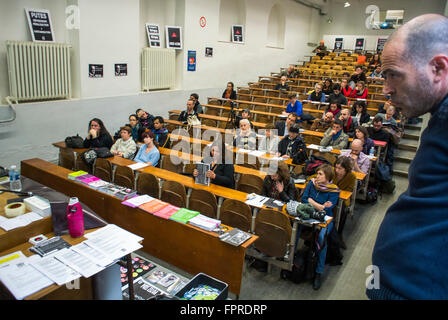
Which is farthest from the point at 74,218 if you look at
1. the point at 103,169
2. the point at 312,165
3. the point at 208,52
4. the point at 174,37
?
the point at 208,52

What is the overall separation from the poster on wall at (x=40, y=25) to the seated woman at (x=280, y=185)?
563 centimetres

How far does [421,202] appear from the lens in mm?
585

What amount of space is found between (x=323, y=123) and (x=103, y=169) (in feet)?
14.8

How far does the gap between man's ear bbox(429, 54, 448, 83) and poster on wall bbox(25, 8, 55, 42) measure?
7.51 metres

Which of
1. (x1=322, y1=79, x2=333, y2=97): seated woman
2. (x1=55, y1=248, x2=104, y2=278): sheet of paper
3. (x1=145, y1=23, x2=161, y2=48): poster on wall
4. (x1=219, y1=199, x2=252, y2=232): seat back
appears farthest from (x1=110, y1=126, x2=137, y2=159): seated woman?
(x1=322, y1=79, x2=333, y2=97): seated woman

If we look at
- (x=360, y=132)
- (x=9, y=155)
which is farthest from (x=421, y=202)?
(x=9, y=155)

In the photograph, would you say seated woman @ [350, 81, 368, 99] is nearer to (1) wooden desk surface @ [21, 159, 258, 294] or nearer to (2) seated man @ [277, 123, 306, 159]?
(2) seated man @ [277, 123, 306, 159]

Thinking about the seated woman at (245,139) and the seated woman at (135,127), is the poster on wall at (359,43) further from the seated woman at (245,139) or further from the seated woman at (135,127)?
the seated woman at (135,127)

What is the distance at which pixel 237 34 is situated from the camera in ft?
38.9

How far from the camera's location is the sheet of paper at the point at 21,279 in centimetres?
179

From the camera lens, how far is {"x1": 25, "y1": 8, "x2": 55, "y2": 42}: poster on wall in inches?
252

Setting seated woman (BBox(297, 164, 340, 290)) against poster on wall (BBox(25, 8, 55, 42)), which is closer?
seated woman (BBox(297, 164, 340, 290))

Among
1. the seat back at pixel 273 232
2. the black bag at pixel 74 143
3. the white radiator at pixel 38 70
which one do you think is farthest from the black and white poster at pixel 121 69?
the seat back at pixel 273 232

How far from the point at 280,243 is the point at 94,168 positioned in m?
3.24
